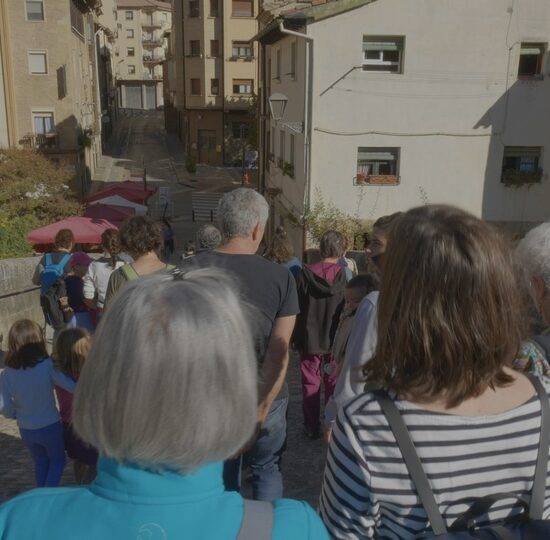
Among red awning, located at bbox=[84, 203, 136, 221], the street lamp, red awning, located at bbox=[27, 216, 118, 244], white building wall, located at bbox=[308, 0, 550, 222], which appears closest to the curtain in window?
white building wall, located at bbox=[308, 0, 550, 222]

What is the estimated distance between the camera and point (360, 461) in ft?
5.02

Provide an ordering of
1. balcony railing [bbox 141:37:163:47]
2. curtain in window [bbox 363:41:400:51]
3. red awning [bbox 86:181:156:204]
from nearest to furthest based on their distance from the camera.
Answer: curtain in window [bbox 363:41:400:51], red awning [bbox 86:181:156:204], balcony railing [bbox 141:37:163:47]

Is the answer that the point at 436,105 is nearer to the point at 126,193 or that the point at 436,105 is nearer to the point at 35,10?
the point at 126,193

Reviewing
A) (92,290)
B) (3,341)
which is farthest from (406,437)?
(3,341)

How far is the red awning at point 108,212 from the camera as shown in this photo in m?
16.3

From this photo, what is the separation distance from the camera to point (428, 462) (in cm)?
152

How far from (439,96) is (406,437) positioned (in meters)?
15.9

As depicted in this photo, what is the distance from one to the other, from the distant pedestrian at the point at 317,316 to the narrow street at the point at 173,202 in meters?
0.37

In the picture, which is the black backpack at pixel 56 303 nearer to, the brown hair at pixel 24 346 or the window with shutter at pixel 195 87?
the brown hair at pixel 24 346

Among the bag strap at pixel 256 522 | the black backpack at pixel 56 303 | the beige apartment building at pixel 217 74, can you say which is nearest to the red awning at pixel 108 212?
the black backpack at pixel 56 303

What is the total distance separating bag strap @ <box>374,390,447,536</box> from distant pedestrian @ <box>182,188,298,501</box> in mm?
1545

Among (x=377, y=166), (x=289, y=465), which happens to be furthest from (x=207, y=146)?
(x=289, y=465)

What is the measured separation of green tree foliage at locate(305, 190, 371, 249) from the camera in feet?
53.0

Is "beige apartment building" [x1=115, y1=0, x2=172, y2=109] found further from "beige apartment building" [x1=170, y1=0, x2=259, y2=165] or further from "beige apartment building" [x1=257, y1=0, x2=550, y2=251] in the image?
"beige apartment building" [x1=257, y1=0, x2=550, y2=251]
